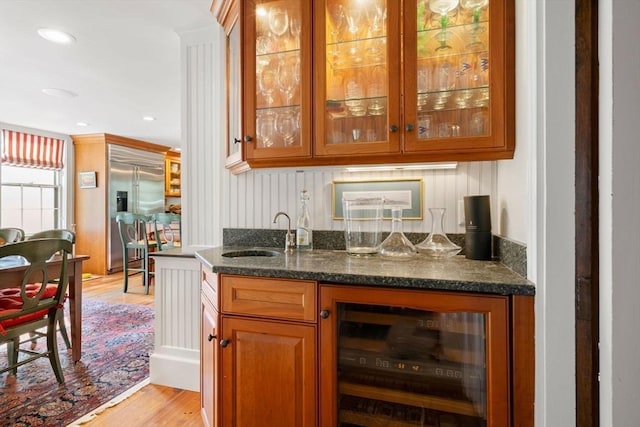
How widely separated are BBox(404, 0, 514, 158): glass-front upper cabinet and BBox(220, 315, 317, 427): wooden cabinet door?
3.07 ft

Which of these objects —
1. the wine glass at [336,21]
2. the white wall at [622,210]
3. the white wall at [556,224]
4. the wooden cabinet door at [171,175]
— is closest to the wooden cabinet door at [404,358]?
the white wall at [556,224]

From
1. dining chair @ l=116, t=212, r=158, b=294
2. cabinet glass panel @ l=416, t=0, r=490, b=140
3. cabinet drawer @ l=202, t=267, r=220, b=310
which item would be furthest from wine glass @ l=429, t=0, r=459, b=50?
dining chair @ l=116, t=212, r=158, b=294

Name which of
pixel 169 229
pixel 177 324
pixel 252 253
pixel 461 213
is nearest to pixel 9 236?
pixel 169 229

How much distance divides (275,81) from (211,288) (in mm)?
1049

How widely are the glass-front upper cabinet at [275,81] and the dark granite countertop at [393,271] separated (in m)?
0.53

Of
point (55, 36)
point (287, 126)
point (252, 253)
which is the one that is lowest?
point (252, 253)

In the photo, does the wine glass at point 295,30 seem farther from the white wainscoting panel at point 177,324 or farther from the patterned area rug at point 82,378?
the patterned area rug at point 82,378

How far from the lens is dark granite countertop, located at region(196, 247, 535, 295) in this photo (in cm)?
106

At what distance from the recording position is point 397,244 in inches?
62.8

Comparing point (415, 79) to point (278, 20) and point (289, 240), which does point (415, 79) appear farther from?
point (289, 240)

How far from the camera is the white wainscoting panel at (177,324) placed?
207cm

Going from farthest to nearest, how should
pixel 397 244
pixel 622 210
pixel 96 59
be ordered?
1. pixel 96 59
2. pixel 397 244
3. pixel 622 210

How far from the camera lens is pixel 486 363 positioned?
1.08 m

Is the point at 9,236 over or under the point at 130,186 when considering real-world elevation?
under
